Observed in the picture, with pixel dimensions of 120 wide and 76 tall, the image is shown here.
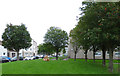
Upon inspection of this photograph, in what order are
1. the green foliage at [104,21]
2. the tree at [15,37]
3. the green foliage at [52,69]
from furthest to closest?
1. the tree at [15,37]
2. the green foliage at [52,69]
3. the green foliage at [104,21]

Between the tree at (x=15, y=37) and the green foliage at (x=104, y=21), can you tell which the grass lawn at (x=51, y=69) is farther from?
the tree at (x=15, y=37)

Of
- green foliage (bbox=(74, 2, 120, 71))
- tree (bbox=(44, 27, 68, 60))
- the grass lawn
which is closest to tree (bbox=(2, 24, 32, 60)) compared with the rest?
tree (bbox=(44, 27, 68, 60))

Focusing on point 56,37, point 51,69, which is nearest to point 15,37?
point 56,37

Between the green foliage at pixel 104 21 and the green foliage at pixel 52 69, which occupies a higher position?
the green foliage at pixel 104 21

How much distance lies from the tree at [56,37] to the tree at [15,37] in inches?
191

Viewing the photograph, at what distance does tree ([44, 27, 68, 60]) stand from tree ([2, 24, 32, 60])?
4854 mm

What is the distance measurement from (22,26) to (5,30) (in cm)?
388

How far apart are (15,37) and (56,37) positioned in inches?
357

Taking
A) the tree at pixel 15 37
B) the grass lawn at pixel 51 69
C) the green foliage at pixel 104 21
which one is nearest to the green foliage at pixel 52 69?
the grass lawn at pixel 51 69

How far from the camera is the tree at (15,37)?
27.8 m

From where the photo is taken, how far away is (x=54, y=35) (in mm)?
27734

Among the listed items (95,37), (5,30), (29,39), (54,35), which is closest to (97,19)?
(95,37)

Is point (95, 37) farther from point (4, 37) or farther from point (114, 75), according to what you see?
point (4, 37)

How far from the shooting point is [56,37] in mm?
27875
